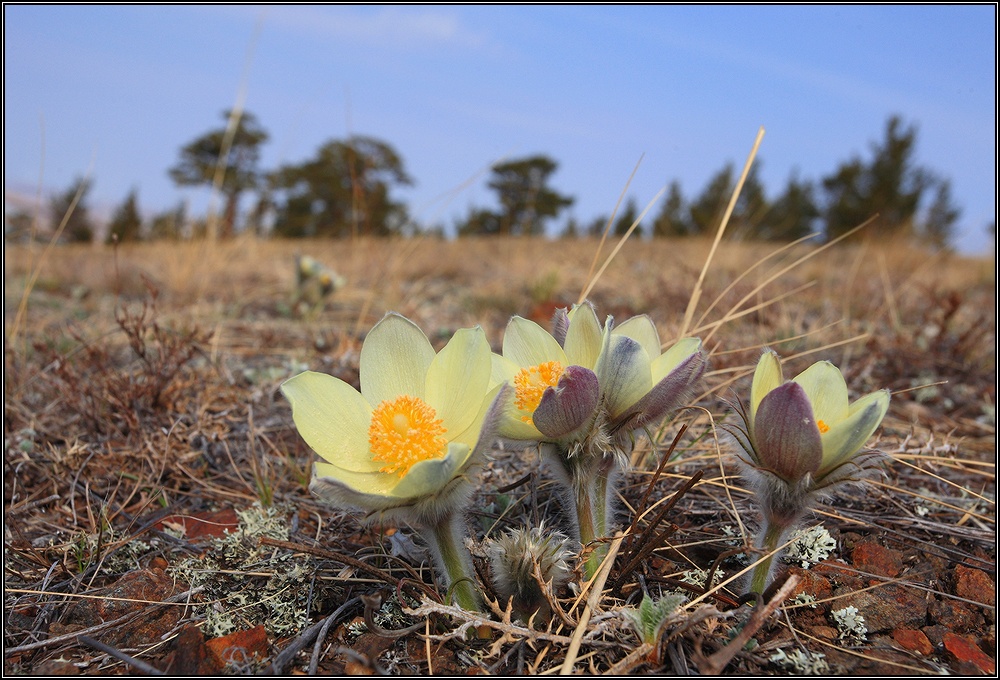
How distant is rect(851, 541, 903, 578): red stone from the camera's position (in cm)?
151

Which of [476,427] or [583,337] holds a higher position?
[583,337]

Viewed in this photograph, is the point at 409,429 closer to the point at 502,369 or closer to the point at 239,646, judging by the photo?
the point at 502,369

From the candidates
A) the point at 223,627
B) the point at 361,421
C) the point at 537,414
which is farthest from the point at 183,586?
the point at 537,414

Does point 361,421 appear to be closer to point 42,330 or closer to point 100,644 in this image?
point 100,644

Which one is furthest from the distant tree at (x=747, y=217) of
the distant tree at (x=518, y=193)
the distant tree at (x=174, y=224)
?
the distant tree at (x=174, y=224)

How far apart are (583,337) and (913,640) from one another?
0.87m

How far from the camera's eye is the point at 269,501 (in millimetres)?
1845

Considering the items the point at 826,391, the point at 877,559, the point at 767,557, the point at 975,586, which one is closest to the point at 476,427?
the point at 767,557

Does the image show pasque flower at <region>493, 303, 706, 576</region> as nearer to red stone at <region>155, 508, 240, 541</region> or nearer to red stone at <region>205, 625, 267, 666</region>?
red stone at <region>205, 625, 267, 666</region>

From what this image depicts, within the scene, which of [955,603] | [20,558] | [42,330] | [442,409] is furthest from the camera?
[42,330]

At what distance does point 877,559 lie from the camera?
1548 mm

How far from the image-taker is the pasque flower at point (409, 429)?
3.39 ft

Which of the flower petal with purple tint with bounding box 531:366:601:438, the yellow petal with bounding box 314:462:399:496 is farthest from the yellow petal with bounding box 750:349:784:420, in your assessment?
the yellow petal with bounding box 314:462:399:496

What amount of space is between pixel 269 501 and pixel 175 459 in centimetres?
45
